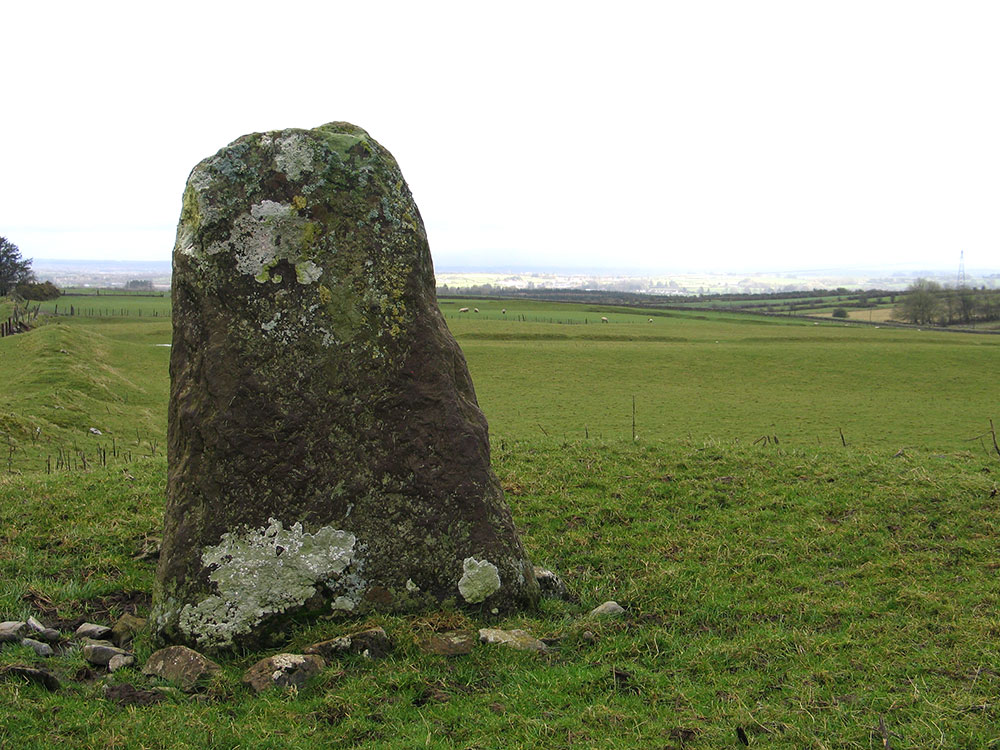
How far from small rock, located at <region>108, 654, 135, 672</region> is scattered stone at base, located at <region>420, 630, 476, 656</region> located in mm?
2669

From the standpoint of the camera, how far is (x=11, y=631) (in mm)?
6965

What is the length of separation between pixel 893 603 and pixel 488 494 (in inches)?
189

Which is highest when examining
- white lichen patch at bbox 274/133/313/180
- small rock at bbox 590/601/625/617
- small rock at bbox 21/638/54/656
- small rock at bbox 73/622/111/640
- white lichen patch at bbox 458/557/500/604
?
white lichen patch at bbox 274/133/313/180

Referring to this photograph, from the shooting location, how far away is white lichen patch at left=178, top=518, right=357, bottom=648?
7.08 m

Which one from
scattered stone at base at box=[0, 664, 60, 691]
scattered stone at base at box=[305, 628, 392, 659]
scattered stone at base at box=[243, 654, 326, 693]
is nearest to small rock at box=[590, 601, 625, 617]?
scattered stone at base at box=[305, 628, 392, 659]

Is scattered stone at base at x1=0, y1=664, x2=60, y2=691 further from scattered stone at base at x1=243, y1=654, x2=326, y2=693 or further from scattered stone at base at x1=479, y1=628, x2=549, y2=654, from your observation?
→ scattered stone at base at x1=479, y1=628, x2=549, y2=654

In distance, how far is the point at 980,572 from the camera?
917 centimetres

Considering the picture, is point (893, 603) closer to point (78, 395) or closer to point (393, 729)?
point (393, 729)

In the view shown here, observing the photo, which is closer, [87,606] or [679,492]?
[87,606]

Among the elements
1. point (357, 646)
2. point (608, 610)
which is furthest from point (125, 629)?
point (608, 610)

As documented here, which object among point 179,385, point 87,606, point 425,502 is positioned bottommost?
point 87,606

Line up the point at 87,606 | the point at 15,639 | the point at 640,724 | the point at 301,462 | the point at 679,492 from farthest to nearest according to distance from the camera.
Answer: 1. the point at 679,492
2. the point at 87,606
3. the point at 301,462
4. the point at 15,639
5. the point at 640,724

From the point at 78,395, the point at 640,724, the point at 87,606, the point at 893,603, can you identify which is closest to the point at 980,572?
the point at 893,603

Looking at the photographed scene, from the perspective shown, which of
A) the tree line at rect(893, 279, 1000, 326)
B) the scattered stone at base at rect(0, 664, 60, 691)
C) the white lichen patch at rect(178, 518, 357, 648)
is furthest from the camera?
the tree line at rect(893, 279, 1000, 326)
